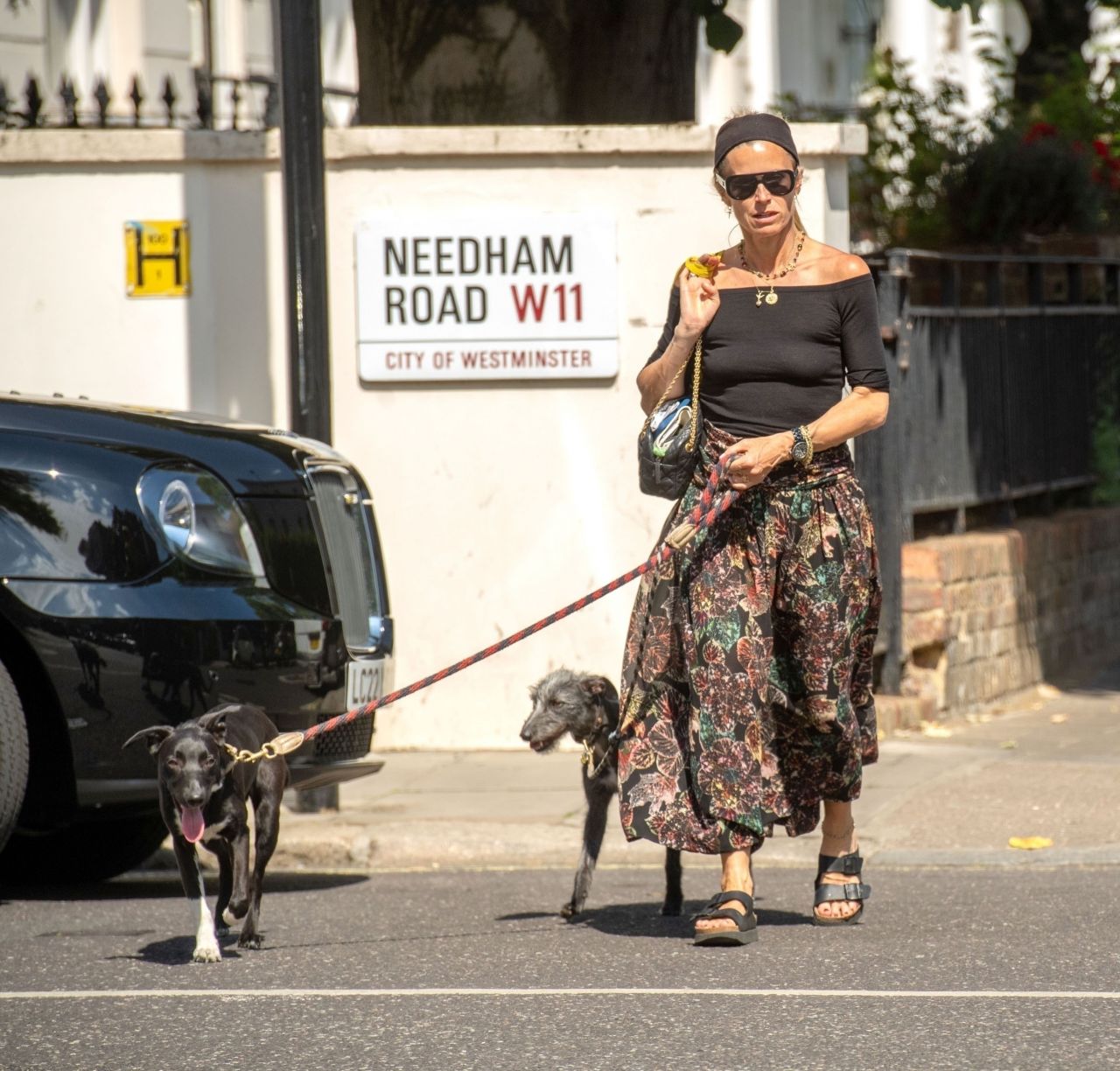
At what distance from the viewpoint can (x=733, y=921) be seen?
5.68 meters

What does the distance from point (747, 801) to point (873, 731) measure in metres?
0.51

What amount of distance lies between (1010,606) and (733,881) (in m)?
5.72

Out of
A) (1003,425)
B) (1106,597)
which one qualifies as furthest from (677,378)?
(1106,597)

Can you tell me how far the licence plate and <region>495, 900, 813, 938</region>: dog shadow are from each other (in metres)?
0.83

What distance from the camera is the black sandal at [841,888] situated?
6.00m

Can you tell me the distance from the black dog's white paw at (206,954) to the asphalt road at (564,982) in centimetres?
5

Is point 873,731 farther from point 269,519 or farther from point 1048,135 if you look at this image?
point 1048,135

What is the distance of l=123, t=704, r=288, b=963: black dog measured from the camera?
17.8 feet

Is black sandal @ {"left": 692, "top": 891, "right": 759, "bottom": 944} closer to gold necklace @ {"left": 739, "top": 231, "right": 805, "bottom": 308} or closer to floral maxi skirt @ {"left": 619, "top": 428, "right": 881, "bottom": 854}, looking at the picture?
floral maxi skirt @ {"left": 619, "top": 428, "right": 881, "bottom": 854}

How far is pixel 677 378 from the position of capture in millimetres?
5770

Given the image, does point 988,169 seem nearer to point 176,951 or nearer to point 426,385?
point 426,385

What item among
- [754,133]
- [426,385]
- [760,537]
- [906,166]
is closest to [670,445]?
[760,537]

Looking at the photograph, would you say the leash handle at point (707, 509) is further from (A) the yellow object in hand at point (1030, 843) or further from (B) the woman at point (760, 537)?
(A) the yellow object in hand at point (1030, 843)

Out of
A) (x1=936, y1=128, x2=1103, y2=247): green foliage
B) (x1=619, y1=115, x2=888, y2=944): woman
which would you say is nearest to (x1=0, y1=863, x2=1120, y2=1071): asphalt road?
(x1=619, y1=115, x2=888, y2=944): woman
